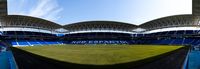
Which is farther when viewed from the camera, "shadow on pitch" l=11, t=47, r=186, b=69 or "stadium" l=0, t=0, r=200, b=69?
"stadium" l=0, t=0, r=200, b=69

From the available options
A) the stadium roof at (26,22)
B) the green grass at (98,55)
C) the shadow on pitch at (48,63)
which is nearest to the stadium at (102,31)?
the stadium roof at (26,22)

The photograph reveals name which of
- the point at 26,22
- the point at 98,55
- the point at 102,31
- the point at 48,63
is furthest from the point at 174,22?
the point at 48,63

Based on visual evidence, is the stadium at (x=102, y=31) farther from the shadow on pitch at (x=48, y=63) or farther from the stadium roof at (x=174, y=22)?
the shadow on pitch at (x=48, y=63)

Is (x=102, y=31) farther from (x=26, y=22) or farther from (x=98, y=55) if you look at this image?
(x=98, y=55)

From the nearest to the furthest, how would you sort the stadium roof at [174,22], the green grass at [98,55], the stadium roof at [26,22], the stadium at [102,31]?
the green grass at [98,55]
the stadium at [102,31]
the stadium roof at [26,22]
the stadium roof at [174,22]

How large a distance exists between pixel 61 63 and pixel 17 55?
1.25m

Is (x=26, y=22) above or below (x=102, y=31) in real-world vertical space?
above

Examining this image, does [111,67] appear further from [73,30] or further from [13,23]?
[73,30]

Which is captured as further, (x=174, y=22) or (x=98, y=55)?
(x=174, y=22)

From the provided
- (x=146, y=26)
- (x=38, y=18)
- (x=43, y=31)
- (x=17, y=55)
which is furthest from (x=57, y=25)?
(x=17, y=55)

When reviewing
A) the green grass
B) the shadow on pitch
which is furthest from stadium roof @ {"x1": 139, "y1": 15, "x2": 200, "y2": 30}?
the shadow on pitch

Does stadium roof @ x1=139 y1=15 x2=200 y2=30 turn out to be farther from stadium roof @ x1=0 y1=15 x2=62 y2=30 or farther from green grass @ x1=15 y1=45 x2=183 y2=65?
green grass @ x1=15 y1=45 x2=183 y2=65

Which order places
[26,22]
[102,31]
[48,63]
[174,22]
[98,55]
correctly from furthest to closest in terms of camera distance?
[102,31], [174,22], [26,22], [98,55], [48,63]

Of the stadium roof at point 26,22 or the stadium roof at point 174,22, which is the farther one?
the stadium roof at point 174,22
